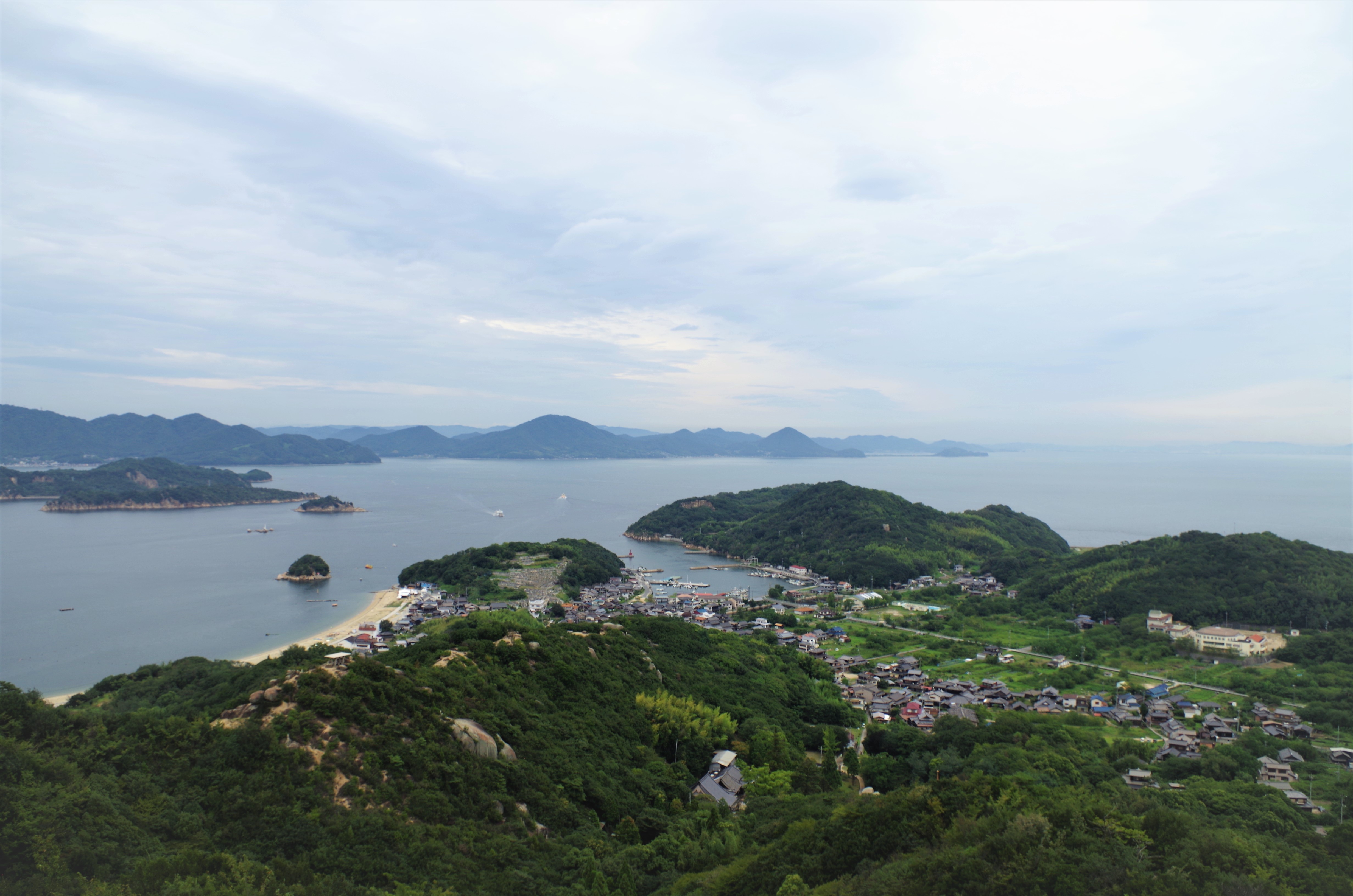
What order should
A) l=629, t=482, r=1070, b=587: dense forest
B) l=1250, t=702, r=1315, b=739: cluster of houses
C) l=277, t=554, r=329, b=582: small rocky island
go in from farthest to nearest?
l=629, t=482, r=1070, b=587: dense forest → l=277, t=554, r=329, b=582: small rocky island → l=1250, t=702, r=1315, b=739: cluster of houses

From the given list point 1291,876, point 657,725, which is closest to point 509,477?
point 657,725

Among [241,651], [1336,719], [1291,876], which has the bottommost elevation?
[241,651]

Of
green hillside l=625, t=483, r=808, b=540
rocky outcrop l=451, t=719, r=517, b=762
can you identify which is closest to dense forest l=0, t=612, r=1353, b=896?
rocky outcrop l=451, t=719, r=517, b=762

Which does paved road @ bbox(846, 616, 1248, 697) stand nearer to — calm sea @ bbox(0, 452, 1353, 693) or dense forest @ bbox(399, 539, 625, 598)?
calm sea @ bbox(0, 452, 1353, 693)

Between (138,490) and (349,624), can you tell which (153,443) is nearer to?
(138,490)

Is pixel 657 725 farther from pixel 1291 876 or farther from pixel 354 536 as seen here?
pixel 354 536
